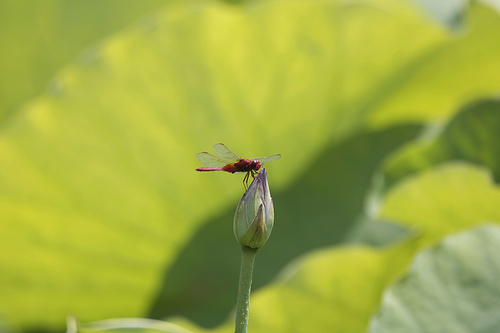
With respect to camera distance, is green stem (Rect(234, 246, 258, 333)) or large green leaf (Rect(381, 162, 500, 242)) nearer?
green stem (Rect(234, 246, 258, 333))

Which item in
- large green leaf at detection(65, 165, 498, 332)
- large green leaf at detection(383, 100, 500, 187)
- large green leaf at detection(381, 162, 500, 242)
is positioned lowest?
large green leaf at detection(65, 165, 498, 332)

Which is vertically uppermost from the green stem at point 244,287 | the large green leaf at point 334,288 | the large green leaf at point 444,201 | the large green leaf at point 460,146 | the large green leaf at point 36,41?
the large green leaf at point 36,41

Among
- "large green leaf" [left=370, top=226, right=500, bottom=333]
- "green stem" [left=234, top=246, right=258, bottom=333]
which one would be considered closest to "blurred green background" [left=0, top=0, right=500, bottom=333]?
"large green leaf" [left=370, top=226, right=500, bottom=333]

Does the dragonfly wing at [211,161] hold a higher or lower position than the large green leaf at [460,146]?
lower

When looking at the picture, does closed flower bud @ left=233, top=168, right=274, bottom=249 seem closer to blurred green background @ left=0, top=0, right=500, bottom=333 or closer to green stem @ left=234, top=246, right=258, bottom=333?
green stem @ left=234, top=246, right=258, bottom=333

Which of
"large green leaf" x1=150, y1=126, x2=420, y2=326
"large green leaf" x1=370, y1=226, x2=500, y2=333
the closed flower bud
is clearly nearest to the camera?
the closed flower bud

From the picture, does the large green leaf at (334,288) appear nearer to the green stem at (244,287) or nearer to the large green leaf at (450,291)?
the large green leaf at (450,291)

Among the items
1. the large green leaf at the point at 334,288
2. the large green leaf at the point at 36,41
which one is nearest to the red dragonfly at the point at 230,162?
the large green leaf at the point at 334,288
